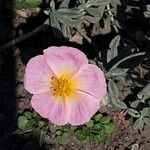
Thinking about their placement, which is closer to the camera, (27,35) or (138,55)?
(138,55)

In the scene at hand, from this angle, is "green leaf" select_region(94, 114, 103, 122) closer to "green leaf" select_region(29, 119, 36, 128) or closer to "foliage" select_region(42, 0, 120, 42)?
"green leaf" select_region(29, 119, 36, 128)

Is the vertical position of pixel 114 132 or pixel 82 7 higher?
pixel 82 7

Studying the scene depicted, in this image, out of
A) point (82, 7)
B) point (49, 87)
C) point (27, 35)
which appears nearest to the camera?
point (49, 87)

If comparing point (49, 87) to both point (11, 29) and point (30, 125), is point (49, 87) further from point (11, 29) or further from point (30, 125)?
point (11, 29)

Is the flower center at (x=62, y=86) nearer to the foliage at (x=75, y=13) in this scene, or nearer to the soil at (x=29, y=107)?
the foliage at (x=75, y=13)

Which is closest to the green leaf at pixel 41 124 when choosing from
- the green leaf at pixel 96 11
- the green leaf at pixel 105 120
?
the green leaf at pixel 105 120

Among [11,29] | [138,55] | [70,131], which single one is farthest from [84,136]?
[11,29]

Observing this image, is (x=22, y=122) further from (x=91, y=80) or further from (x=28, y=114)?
(x=91, y=80)
